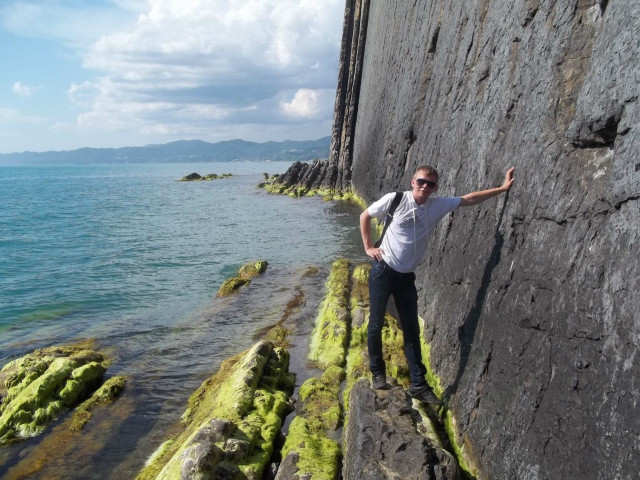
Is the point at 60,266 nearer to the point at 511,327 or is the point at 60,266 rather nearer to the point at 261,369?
the point at 261,369

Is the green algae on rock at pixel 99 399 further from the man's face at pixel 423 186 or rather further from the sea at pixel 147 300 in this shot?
the man's face at pixel 423 186

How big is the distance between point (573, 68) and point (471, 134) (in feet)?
10.3

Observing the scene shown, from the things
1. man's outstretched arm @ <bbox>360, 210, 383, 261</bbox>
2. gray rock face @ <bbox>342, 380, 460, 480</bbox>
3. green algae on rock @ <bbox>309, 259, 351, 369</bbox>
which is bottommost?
green algae on rock @ <bbox>309, 259, 351, 369</bbox>

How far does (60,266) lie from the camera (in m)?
22.7

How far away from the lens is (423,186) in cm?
602

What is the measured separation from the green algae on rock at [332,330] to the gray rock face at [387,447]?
3418 mm

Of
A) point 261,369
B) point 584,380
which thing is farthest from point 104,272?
point 584,380

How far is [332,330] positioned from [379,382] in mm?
4396

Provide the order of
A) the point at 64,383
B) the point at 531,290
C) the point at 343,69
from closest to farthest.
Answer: the point at 531,290 → the point at 64,383 → the point at 343,69

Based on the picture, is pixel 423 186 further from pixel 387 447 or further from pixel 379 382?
pixel 387 447

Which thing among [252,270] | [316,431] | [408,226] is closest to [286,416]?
[316,431]

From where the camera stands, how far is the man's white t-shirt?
6.16 m

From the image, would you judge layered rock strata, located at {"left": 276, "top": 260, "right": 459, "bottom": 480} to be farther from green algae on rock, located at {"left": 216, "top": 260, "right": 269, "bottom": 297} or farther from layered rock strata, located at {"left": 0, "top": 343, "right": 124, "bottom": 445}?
green algae on rock, located at {"left": 216, "top": 260, "right": 269, "bottom": 297}

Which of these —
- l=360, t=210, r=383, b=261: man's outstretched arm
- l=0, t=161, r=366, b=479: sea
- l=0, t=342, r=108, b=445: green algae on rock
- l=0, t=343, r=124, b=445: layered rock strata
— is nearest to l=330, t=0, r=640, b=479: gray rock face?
l=360, t=210, r=383, b=261: man's outstretched arm
